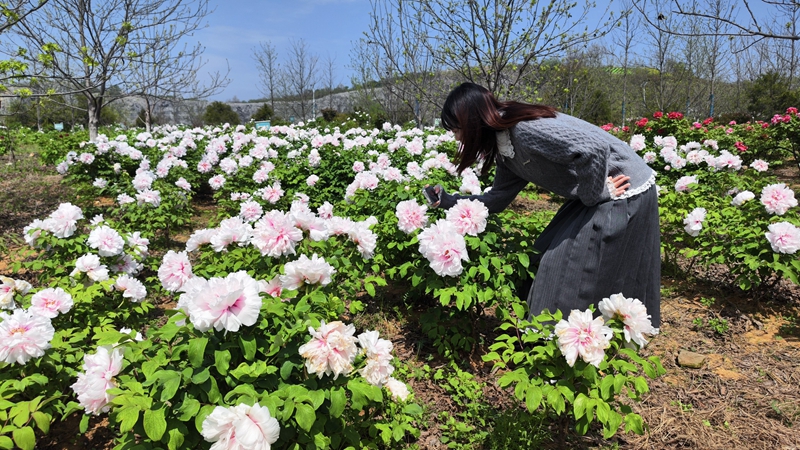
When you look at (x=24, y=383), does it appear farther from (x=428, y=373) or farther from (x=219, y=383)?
(x=428, y=373)

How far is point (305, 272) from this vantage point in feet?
4.70

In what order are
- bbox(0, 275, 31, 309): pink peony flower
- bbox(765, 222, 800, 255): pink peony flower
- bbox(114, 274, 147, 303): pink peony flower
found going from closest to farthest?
1. bbox(0, 275, 31, 309): pink peony flower
2. bbox(114, 274, 147, 303): pink peony flower
3. bbox(765, 222, 800, 255): pink peony flower

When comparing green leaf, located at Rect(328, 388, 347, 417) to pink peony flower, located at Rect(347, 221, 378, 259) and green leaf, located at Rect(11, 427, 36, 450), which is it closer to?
pink peony flower, located at Rect(347, 221, 378, 259)

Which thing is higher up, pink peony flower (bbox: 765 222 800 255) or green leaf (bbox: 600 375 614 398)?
pink peony flower (bbox: 765 222 800 255)

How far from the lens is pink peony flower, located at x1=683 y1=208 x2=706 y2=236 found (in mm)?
3051

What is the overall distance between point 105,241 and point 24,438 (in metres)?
1.27

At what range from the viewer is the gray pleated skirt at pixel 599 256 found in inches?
78.0

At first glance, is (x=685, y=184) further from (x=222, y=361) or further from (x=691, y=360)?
(x=222, y=361)

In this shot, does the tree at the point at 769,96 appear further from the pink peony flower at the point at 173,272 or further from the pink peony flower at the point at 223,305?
the pink peony flower at the point at 223,305

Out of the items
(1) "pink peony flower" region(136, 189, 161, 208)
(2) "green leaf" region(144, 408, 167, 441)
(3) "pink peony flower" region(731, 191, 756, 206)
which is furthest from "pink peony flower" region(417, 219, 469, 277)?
(1) "pink peony flower" region(136, 189, 161, 208)

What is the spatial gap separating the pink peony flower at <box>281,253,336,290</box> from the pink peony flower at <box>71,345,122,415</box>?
0.51 m

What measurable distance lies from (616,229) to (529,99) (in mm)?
5543

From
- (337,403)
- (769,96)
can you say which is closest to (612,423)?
(337,403)

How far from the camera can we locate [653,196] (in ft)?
6.92
